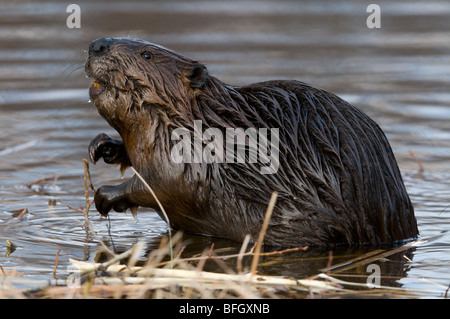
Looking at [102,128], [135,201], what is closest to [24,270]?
[135,201]

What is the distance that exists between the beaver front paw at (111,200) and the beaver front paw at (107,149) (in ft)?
0.70

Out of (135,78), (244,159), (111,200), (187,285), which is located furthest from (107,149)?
(187,285)

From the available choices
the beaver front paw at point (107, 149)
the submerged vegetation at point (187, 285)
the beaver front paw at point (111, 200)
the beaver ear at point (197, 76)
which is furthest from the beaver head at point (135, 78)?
the submerged vegetation at point (187, 285)

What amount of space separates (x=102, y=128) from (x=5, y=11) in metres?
5.17

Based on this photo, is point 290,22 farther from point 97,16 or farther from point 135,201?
point 135,201

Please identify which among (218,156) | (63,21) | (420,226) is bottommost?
(420,226)

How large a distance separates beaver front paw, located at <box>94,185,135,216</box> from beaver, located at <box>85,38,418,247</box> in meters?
0.12

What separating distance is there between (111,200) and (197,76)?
916mm

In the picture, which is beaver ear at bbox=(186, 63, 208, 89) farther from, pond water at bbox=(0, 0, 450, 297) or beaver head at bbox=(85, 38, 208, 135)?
pond water at bbox=(0, 0, 450, 297)

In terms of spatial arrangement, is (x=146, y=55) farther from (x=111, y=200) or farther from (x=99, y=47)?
(x=111, y=200)

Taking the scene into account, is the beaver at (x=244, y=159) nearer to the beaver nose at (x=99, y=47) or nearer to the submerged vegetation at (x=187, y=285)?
the beaver nose at (x=99, y=47)

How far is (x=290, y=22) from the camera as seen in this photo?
493 inches

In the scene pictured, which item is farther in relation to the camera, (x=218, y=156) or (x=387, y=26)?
(x=387, y=26)

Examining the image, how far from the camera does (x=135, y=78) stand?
16.6 feet
